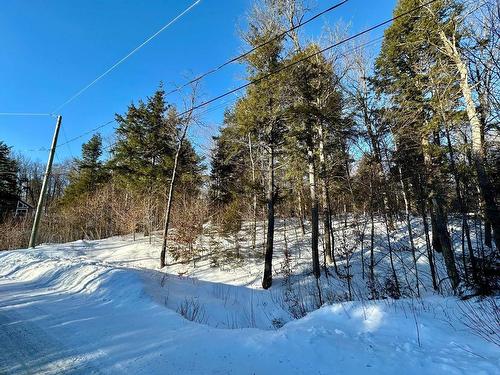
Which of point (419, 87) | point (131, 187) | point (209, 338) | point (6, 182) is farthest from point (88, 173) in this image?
point (209, 338)

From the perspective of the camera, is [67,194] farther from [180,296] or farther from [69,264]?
[180,296]

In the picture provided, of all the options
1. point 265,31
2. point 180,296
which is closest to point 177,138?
point 265,31

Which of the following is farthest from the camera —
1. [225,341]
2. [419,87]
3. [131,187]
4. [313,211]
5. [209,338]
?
[131,187]

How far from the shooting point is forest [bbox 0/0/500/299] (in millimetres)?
10331

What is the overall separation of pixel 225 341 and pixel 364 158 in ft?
44.7

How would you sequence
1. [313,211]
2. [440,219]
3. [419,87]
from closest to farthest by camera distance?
[440,219] < [419,87] < [313,211]

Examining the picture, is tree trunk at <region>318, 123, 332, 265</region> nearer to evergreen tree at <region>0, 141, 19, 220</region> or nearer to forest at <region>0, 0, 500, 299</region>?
forest at <region>0, 0, 500, 299</region>

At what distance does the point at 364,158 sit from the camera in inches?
626

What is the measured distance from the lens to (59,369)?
11.6 ft

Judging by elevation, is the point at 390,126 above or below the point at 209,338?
above

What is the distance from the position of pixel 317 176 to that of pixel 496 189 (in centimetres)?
683

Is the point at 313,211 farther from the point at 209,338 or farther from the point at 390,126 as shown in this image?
the point at 209,338

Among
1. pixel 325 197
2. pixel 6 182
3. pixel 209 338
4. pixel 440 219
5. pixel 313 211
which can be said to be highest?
pixel 6 182

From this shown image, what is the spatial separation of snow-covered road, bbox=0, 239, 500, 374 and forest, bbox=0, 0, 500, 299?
2.76m
